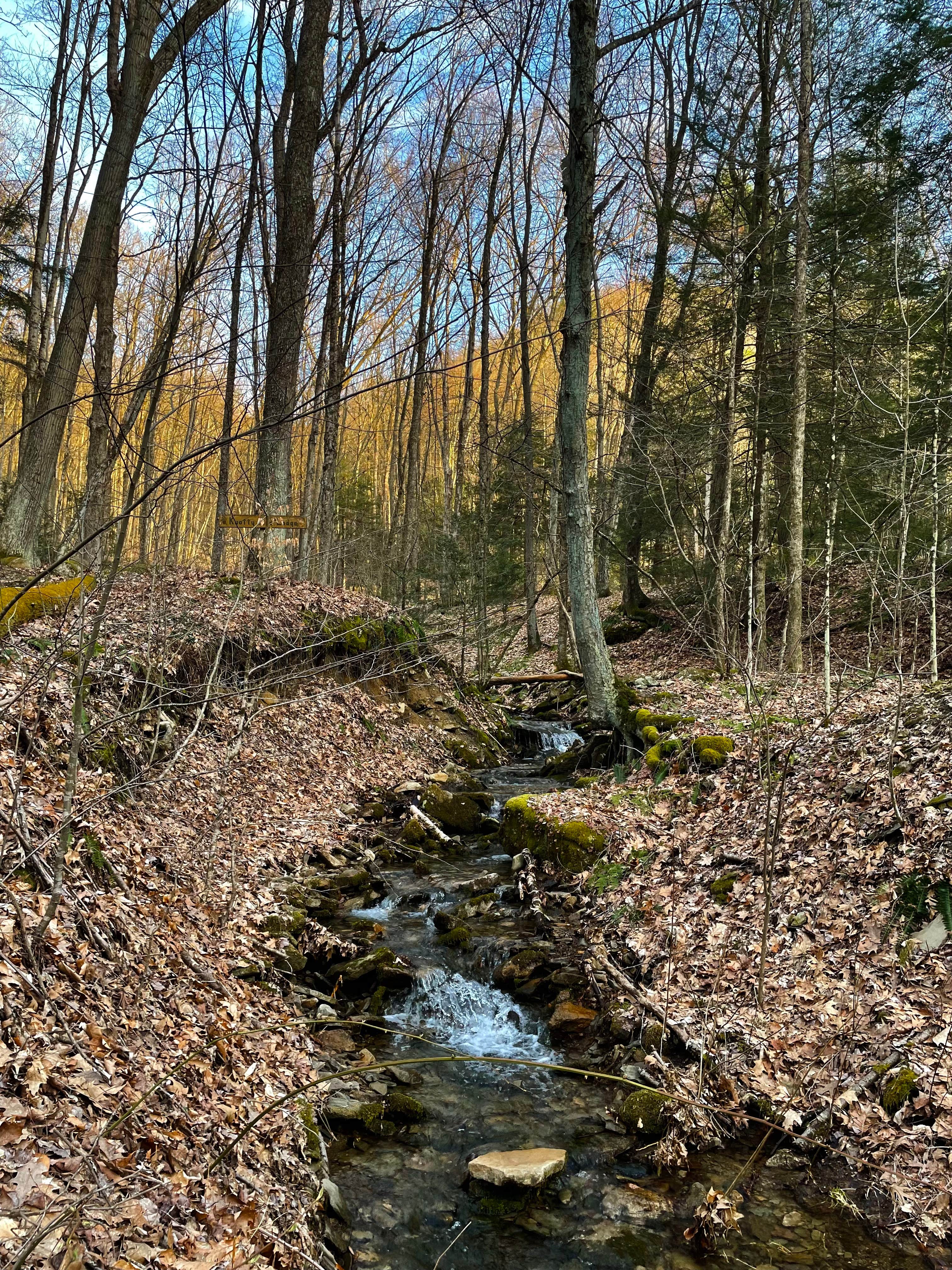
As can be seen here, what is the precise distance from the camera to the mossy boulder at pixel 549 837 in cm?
766

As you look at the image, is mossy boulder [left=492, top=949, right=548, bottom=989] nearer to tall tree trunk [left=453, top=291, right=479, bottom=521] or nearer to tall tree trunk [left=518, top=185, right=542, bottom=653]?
tall tree trunk [left=518, top=185, right=542, bottom=653]

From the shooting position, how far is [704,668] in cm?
1423

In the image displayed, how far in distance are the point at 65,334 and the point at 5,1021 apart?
8534 millimetres

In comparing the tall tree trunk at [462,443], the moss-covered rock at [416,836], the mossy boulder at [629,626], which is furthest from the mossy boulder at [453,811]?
the tall tree trunk at [462,443]

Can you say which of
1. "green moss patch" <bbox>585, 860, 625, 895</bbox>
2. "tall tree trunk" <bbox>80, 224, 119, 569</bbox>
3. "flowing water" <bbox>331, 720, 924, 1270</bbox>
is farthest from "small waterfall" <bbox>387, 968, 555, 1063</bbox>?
"tall tree trunk" <bbox>80, 224, 119, 569</bbox>

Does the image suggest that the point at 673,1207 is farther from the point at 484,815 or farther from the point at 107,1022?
the point at 484,815

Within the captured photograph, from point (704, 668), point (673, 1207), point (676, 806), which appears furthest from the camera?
point (704, 668)

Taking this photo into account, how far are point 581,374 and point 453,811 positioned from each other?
6324 millimetres

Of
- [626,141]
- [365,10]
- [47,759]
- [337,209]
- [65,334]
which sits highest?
[365,10]

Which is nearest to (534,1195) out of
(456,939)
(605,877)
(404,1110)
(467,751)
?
(404,1110)

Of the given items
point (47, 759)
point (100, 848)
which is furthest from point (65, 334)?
point (100, 848)

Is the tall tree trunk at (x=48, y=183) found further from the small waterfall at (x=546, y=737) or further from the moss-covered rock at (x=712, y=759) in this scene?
the moss-covered rock at (x=712, y=759)

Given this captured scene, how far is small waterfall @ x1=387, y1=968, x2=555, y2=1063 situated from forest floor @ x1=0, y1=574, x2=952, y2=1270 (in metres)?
0.79

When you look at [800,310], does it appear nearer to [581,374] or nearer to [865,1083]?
[581,374]
